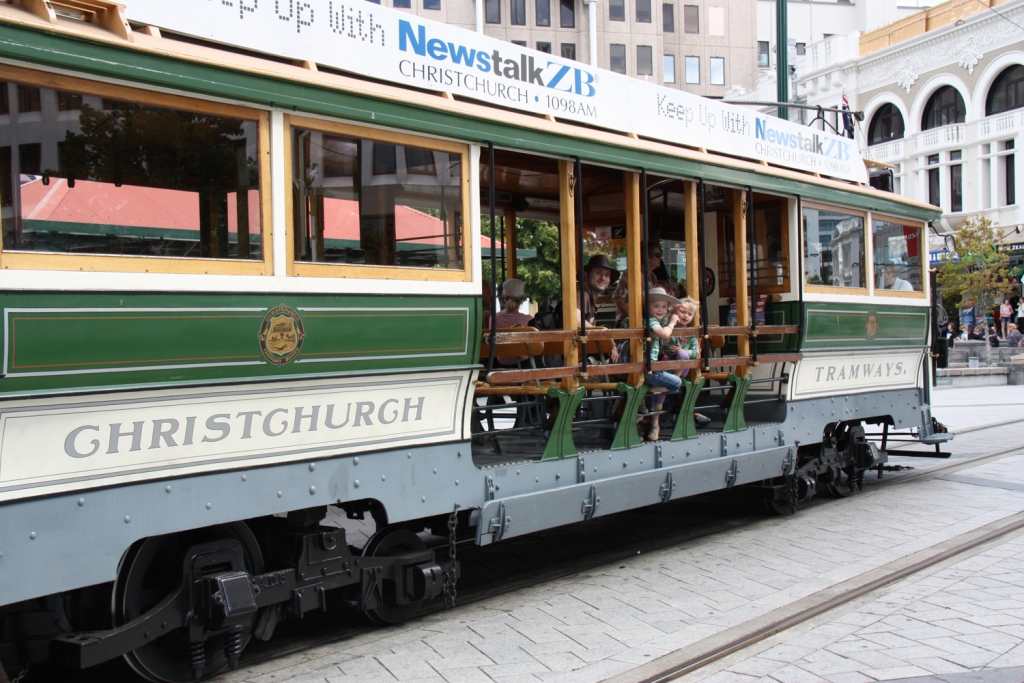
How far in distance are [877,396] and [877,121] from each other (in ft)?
119

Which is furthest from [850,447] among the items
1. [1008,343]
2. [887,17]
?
[887,17]

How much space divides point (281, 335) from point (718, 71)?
44.3 metres

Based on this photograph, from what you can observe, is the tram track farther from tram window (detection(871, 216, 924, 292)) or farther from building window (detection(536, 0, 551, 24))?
building window (detection(536, 0, 551, 24))

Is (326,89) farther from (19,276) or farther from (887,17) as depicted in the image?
(887,17)

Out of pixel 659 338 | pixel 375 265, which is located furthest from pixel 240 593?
pixel 659 338

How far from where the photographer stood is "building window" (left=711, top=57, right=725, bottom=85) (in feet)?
149

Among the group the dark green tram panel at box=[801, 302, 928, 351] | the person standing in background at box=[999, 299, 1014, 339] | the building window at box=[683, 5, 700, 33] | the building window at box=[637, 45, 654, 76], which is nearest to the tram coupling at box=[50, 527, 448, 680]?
the dark green tram panel at box=[801, 302, 928, 351]

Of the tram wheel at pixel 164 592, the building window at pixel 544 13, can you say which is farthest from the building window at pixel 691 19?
the tram wheel at pixel 164 592

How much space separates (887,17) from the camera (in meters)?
51.5

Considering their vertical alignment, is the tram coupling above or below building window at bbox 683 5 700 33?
below

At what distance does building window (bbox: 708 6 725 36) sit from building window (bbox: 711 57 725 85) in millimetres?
1169

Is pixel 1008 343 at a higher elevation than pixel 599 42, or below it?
below

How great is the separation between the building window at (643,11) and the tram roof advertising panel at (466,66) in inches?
1486

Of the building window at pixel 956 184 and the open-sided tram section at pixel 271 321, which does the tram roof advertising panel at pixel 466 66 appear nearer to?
the open-sided tram section at pixel 271 321
